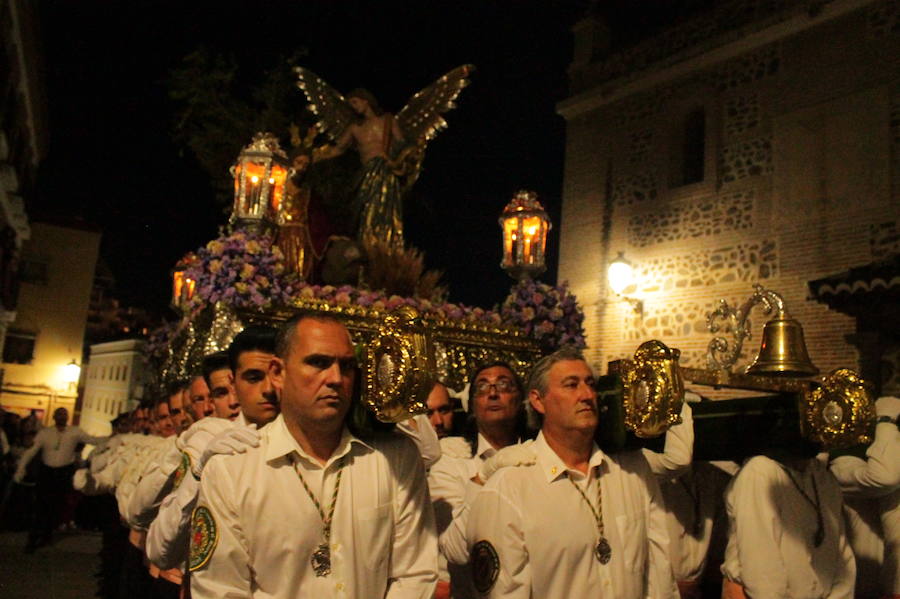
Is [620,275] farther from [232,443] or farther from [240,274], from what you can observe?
[232,443]

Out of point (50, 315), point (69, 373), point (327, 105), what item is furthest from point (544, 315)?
point (50, 315)

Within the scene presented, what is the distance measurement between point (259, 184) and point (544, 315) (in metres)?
3.24

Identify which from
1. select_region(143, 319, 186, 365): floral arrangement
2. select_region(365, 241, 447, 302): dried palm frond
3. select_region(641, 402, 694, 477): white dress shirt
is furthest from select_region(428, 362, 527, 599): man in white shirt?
select_region(143, 319, 186, 365): floral arrangement

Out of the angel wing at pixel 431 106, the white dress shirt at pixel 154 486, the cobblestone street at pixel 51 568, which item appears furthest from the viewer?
the angel wing at pixel 431 106

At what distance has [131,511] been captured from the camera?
377 centimetres

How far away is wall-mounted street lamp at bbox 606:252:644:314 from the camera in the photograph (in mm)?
12617

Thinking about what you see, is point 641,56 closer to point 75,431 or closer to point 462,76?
point 462,76

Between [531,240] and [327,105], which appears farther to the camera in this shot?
[327,105]

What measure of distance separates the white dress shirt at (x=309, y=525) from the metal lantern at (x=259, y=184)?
478 centimetres

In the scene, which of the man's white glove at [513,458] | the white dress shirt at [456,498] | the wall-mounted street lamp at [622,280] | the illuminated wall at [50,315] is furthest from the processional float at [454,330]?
the illuminated wall at [50,315]

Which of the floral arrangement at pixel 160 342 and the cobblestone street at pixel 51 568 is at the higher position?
the floral arrangement at pixel 160 342

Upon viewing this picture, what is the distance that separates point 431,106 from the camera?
9688 millimetres

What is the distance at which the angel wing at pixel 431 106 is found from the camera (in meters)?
9.63

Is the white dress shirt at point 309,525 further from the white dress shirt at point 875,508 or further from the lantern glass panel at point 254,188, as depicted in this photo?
the lantern glass panel at point 254,188
